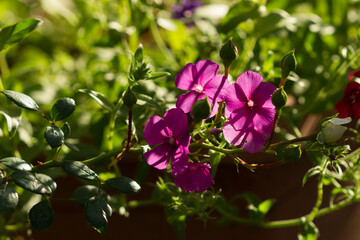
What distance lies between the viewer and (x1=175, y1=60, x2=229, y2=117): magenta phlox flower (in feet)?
1.38

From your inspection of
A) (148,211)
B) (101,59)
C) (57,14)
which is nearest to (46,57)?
(57,14)

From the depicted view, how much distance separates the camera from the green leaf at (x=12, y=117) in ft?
1.72

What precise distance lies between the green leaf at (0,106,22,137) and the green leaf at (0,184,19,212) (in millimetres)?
120

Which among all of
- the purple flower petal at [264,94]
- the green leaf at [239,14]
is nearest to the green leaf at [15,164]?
the purple flower petal at [264,94]

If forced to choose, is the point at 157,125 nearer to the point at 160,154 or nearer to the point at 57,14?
the point at 160,154

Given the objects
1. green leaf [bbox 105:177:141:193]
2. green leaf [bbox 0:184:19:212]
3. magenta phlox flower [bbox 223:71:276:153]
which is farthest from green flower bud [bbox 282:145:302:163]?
green leaf [bbox 0:184:19:212]

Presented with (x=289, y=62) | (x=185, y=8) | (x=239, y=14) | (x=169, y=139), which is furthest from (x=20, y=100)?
(x=185, y=8)

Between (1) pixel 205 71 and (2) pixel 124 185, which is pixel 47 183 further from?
(1) pixel 205 71

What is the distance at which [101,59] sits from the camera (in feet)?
2.57

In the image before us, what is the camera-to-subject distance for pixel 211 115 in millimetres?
416

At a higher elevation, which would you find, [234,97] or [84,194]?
[234,97]

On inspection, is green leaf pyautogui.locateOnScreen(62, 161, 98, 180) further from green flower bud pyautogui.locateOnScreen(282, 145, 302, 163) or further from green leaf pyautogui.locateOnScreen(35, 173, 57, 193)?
green flower bud pyautogui.locateOnScreen(282, 145, 302, 163)

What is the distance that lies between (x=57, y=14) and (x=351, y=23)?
1.92 feet

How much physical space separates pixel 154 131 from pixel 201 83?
63 millimetres
